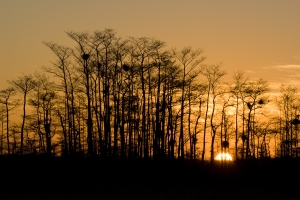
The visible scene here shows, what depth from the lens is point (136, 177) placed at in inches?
2092

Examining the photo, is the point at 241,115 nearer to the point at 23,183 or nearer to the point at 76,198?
the point at 23,183

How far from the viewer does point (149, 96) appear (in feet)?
206

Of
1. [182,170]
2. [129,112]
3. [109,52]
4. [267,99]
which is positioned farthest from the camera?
[267,99]

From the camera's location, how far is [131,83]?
60531mm

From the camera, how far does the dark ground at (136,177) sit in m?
47.4

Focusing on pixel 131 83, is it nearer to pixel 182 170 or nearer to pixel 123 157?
pixel 123 157

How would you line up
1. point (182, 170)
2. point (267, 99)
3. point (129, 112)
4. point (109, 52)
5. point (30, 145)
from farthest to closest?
point (30, 145), point (267, 99), point (129, 112), point (109, 52), point (182, 170)

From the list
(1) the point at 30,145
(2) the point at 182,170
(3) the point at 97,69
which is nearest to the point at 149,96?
(3) the point at 97,69

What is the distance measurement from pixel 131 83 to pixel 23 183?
16.7m

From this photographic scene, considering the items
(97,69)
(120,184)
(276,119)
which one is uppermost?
(97,69)

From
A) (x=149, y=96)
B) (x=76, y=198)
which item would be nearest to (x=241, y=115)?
(x=149, y=96)

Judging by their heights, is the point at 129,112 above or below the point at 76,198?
above

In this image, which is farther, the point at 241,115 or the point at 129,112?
the point at 241,115

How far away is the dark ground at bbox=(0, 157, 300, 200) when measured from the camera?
4741 cm
